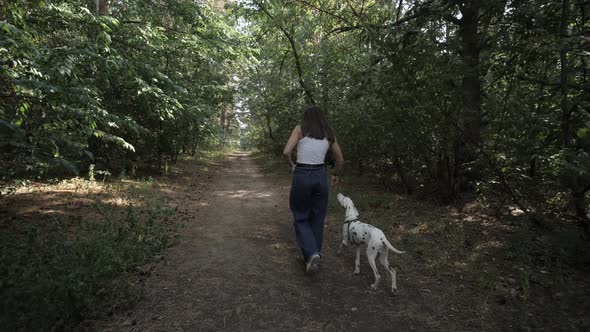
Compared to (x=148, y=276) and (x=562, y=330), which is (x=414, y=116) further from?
(x=148, y=276)

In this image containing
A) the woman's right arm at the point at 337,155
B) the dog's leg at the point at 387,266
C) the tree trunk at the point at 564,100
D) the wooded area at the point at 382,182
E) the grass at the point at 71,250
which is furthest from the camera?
the woman's right arm at the point at 337,155

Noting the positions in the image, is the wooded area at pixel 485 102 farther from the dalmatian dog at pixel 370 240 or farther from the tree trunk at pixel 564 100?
the dalmatian dog at pixel 370 240

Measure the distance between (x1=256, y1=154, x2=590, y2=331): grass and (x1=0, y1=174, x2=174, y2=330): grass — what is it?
330 centimetres

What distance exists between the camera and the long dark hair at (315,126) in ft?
13.4

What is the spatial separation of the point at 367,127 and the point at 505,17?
382 centimetres

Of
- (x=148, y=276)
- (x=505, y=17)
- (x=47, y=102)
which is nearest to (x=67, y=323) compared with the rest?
(x=148, y=276)

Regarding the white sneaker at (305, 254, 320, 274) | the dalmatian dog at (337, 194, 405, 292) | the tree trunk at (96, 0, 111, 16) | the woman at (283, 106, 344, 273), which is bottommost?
the white sneaker at (305, 254, 320, 274)

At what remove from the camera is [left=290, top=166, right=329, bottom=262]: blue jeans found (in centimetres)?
408

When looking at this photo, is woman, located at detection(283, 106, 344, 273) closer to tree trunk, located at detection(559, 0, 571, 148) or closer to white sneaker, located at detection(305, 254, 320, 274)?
white sneaker, located at detection(305, 254, 320, 274)

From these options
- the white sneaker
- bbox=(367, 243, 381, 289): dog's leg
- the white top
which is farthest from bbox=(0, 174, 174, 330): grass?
bbox=(367, 243, 381, 289): dog's leg

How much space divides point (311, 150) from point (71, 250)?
141 inches

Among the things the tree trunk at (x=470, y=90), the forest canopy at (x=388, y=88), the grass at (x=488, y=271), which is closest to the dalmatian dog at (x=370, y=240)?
the grass at (x=488, y=271)

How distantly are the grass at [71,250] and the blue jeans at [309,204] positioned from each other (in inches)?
82.5

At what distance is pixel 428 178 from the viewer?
820 cm
